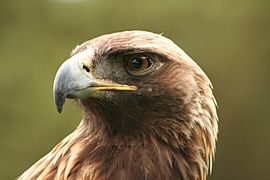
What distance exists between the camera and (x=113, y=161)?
11.6 feet

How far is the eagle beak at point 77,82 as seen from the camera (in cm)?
329

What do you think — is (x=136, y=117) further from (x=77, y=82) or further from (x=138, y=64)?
(x=77, y=82)

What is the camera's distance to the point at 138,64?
3586 millimetres

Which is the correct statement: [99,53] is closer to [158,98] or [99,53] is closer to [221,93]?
[158,98]

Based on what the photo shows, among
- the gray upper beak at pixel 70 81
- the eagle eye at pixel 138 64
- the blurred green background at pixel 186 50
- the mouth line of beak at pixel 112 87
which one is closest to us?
the gray upper beak at pixel 70 81

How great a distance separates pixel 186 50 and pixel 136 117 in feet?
17.5

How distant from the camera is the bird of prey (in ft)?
11.6

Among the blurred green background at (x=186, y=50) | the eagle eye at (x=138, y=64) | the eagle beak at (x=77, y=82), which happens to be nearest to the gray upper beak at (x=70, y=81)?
the eagle beak at (x=77, y=82)

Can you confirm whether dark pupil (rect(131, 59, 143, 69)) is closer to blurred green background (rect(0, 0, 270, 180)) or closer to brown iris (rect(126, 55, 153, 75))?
brown iris (rect(126, 55, 153, 75))

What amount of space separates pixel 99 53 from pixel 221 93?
5694 millimetres

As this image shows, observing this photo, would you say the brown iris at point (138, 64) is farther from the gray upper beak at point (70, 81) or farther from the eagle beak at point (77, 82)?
the gray upper beak at point (70, 81)

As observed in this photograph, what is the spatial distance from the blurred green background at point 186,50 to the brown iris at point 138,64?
5129 millimetres

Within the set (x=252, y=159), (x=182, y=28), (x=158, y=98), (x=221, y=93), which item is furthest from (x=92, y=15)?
(x=158, y=98)

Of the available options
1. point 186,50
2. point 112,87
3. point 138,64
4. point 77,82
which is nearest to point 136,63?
point 138,64
